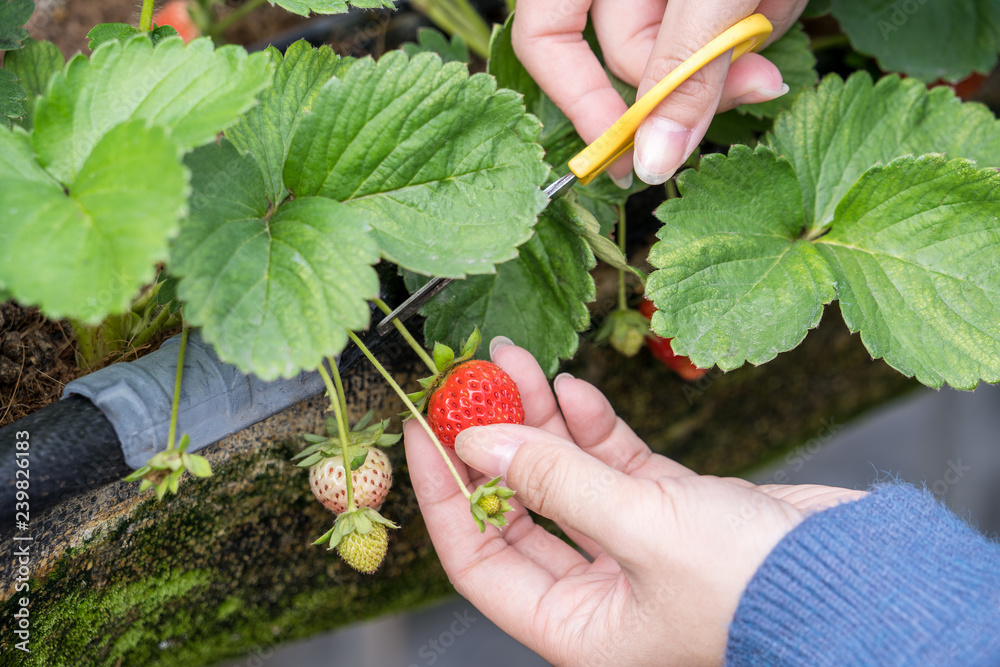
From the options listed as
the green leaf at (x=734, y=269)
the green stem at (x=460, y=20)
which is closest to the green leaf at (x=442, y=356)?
the green leaf at (x=734, y=269)

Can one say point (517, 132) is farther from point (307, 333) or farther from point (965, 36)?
point (965, 36)

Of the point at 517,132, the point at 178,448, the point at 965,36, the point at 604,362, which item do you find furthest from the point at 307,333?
the point at 965,36

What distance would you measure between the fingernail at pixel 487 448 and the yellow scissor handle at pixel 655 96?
0.27m

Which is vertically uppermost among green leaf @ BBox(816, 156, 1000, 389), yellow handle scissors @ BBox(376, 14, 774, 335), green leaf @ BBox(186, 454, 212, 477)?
green leaf @ BBox(186, 454, 212, 477)

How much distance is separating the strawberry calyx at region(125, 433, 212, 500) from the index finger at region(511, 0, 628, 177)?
531mm

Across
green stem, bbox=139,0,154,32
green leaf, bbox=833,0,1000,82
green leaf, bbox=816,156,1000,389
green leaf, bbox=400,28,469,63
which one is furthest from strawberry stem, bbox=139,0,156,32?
green leaf, bbox=833,0,1000,82

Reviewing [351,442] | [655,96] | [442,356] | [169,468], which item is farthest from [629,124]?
[169,468]

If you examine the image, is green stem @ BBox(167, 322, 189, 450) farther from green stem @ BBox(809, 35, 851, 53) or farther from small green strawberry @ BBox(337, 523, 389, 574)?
green stem @ BBox(809, 35, 851, 53)

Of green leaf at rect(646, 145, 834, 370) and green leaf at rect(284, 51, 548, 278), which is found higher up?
green leaf at rect(284, 51, 548, 278)

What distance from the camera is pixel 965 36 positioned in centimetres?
107

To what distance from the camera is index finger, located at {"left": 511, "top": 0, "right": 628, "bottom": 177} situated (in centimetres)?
78

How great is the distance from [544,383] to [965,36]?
90 cm

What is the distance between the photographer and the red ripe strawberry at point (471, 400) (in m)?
0.67

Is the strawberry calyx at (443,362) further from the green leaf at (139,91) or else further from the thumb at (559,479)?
the green leaf at (139,91)
